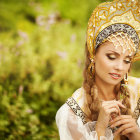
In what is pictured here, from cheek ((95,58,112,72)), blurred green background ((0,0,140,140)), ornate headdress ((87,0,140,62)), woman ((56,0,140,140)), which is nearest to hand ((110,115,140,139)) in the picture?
woman ((56,0,140,140))

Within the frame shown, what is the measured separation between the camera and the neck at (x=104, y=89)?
158cm

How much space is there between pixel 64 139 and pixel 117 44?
75cm

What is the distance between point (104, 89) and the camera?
1.60 metres

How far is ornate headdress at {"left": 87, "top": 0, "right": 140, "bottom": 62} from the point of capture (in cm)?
135

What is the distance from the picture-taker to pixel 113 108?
1.36 m

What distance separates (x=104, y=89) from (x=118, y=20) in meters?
0.55

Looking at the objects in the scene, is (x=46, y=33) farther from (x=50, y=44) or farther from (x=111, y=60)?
(x=111, y=60)

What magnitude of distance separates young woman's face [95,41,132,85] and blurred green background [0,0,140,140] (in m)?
1.39

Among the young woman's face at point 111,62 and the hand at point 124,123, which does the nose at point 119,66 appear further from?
the hand at point 124,123

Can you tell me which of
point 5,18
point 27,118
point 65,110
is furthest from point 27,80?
point 65,110

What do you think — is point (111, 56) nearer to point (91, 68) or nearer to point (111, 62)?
point (111, 62)

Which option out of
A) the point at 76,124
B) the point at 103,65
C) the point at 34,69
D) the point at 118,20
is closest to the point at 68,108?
the point at 76,124

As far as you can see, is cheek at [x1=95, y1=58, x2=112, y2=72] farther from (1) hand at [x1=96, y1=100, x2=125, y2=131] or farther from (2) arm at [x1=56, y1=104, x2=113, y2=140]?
(2) arm at [x1=56, y1=104, x2=113, y2=140]

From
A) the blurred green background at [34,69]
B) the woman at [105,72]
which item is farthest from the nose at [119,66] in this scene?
the blurred green background at [34,69]
